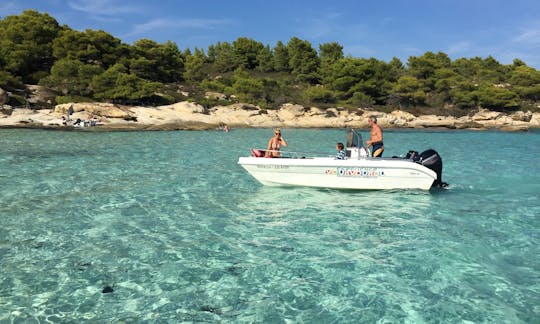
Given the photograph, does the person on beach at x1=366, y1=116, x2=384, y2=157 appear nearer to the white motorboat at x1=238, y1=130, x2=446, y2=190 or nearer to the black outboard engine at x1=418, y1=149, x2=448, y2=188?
the white motorboat at x1=238, y1=130, x2=446, y2=190

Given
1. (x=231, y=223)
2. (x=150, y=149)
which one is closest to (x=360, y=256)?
(x=231, y=223)

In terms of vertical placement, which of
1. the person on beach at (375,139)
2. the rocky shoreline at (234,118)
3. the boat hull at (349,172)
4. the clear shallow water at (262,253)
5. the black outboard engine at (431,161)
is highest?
the rocky shoreline at (234,118)

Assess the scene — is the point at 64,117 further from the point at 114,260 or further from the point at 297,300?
the point at 297,300

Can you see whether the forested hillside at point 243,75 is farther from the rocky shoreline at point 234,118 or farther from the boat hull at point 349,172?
the boat hull at point 349,172

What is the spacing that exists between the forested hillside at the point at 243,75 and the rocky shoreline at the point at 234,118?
3.89 meters

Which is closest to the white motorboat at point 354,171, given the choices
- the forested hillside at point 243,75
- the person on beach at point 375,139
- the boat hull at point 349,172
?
the boat hull at point 349,172

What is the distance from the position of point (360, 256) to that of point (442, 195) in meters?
6.47

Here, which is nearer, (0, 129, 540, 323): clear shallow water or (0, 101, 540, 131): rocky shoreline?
(0, 129, 540, 323): clear shallow water

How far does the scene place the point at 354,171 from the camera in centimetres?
1208

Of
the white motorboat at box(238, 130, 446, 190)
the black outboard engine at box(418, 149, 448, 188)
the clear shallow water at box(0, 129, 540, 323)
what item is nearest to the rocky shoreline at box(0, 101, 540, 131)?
the clear shallow water at box(0, 129, 540, 323)

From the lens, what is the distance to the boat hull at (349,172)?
11969 mm

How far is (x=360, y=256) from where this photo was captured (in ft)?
23.3

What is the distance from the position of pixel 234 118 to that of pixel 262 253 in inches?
1996

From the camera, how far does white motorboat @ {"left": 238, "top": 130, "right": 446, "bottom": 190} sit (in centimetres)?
1198
